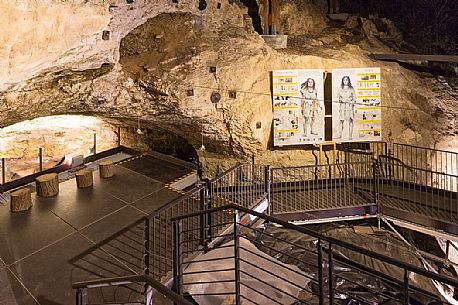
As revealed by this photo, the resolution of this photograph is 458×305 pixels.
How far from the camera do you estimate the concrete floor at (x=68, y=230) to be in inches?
184

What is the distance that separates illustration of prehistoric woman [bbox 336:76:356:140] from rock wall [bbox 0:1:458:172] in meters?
0.61

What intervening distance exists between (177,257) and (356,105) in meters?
6.54

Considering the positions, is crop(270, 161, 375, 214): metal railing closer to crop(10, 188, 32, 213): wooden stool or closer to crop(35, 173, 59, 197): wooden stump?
crop(35, 173, 59, 197): wooden stump

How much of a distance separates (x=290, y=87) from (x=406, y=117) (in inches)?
136

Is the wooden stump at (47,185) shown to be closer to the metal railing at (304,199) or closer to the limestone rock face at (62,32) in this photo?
the limestone rock face at (62,32)

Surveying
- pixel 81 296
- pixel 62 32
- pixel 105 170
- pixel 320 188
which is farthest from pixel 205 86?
pixel 81 296

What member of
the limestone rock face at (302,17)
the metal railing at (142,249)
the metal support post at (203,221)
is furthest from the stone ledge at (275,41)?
the metal support post at (203,221)

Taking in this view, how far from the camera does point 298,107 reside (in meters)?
9.11

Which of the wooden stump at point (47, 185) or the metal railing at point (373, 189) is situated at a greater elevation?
the wooden stump at point (47, 185)

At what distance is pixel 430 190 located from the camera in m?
8.76

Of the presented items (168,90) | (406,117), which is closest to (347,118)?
(406,117)

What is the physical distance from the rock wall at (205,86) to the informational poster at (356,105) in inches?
21.8

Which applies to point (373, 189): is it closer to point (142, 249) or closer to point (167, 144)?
point (142, 249)

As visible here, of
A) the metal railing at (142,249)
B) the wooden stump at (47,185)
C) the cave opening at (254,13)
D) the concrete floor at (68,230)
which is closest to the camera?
the concrete floor at (68,230)
